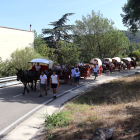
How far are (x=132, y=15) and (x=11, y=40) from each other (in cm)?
1547

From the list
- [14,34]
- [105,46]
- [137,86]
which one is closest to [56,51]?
[14,34]

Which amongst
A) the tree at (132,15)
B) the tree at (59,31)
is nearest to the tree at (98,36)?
the tree at (59,31)

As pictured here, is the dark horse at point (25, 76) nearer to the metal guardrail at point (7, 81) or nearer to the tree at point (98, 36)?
the metal guardrail at point (7, 81)

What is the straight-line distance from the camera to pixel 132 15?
619 inches

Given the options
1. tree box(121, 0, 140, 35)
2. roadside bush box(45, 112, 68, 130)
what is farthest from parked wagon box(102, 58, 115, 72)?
roadside bush box(45, 112, 68, 130)

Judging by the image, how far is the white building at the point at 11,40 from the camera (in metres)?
22.9

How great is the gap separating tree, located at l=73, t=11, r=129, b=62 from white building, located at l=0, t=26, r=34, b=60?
14.4m

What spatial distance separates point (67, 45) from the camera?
2958cm

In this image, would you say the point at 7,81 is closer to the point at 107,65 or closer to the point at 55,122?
the point at 55,122

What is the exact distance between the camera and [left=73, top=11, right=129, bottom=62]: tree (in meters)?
38.8

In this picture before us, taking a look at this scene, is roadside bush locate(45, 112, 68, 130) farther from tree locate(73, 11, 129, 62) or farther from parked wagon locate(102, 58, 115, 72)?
tree locate(73, 11, 129, 62)

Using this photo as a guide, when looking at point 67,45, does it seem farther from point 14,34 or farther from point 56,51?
point 14,34

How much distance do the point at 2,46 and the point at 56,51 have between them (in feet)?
32.6

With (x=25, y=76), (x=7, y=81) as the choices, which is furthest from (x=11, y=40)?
(x=25, y=76)
